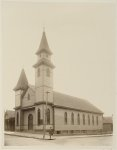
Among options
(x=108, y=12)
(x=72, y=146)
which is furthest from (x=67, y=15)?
(x=72, y=146)

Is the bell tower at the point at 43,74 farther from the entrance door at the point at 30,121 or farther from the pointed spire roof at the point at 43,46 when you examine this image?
the entrance door at the point at 30,121

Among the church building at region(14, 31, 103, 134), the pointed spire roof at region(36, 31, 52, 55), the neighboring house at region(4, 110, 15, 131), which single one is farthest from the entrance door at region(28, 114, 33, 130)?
the pointed spire roof at region(36, 31, 52, 55)

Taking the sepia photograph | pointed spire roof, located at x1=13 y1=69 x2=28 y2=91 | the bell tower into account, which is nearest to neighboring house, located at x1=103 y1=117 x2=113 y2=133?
the sepia photograph

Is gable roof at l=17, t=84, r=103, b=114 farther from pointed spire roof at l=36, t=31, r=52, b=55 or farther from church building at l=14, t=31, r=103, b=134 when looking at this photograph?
pointed spire roof at l=36, t=31, r=52, b=55

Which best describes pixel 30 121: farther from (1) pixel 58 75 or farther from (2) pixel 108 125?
(2) pixel 108 125

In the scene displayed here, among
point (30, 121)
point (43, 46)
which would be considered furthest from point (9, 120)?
point (43, 46)

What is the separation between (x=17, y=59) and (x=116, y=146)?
0.85 meters

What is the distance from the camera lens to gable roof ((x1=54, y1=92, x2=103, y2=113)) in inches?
80.1

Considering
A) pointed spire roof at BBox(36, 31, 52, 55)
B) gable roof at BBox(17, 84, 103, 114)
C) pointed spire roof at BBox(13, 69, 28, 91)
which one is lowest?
gable roof at BBox(17, 84, 103, 114)

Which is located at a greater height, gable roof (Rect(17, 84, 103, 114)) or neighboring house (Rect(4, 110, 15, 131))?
gable roof (Rect(17, 84, 103, 114))

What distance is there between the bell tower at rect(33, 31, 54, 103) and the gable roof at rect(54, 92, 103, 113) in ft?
0.15

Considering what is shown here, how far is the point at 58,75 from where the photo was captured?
205cm

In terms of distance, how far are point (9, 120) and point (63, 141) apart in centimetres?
37

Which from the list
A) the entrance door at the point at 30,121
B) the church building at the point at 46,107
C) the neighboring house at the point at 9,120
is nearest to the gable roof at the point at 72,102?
the church building at the point at 46,107
